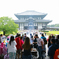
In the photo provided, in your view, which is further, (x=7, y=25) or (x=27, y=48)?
(x=7, y=25)

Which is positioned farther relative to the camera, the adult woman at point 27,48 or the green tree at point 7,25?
the green tree at point 7,25

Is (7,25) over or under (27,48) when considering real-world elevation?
under

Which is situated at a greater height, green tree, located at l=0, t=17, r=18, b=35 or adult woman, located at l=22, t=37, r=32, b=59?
adult woman, located at l=22, t=37, r=32, b=59

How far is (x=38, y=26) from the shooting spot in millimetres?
33406

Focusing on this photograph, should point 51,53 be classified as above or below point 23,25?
above

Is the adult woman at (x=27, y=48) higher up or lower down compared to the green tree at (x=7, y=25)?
higher up

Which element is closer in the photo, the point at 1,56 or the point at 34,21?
the point at 1,56

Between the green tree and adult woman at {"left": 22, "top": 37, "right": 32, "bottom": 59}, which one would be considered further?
the green tree

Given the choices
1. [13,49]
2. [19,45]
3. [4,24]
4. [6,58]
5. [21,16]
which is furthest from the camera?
[21,16]

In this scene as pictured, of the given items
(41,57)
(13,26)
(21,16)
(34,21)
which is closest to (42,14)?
(34,21)

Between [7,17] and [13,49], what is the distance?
12.0 m

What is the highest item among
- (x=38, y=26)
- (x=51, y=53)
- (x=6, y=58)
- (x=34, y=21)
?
(x=51, y=53)

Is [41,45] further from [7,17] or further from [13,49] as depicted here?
[7,17]

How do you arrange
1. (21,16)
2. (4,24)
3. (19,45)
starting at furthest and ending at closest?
1. (21,16)
2. (4,24)
3. (19,45)
